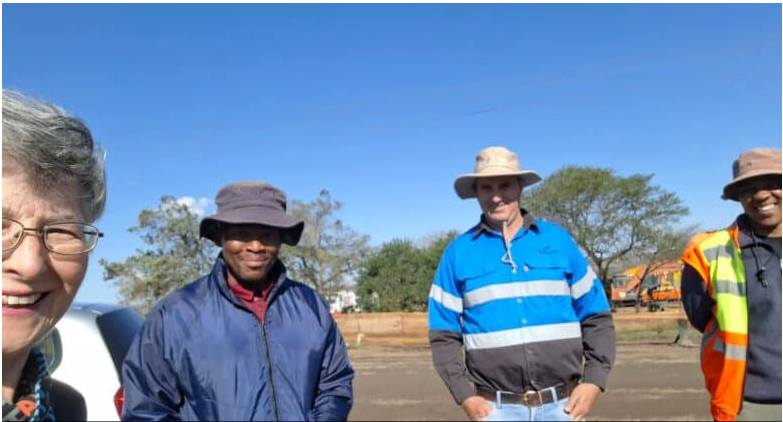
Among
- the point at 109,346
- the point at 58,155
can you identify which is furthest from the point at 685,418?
the point at 58,155

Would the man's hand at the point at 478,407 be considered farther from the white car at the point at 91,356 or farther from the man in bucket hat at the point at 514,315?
the white car at the point at 91,356

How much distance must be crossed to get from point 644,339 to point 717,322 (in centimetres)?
1380

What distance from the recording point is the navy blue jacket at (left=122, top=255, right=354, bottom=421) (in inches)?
94.0

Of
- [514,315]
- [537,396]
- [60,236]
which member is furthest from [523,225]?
[60,236]

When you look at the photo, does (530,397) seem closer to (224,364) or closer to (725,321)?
(725,321)

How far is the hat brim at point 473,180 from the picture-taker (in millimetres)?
2988

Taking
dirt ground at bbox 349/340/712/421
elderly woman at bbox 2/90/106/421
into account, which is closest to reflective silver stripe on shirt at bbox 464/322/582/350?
elderly woman at bbox 2/90/106/421

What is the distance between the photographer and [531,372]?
9.16 ft

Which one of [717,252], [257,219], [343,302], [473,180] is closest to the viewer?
[257,219]

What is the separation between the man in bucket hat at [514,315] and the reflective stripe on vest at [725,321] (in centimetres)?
54

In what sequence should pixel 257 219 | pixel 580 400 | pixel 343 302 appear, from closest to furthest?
pixel 257 219 → pixel 580 400 → pixel 343 302

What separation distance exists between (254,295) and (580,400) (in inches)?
61.6

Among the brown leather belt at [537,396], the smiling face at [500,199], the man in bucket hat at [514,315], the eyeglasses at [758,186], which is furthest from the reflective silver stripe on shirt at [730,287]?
the smiling face at [500,199]

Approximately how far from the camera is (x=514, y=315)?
2.84 m
